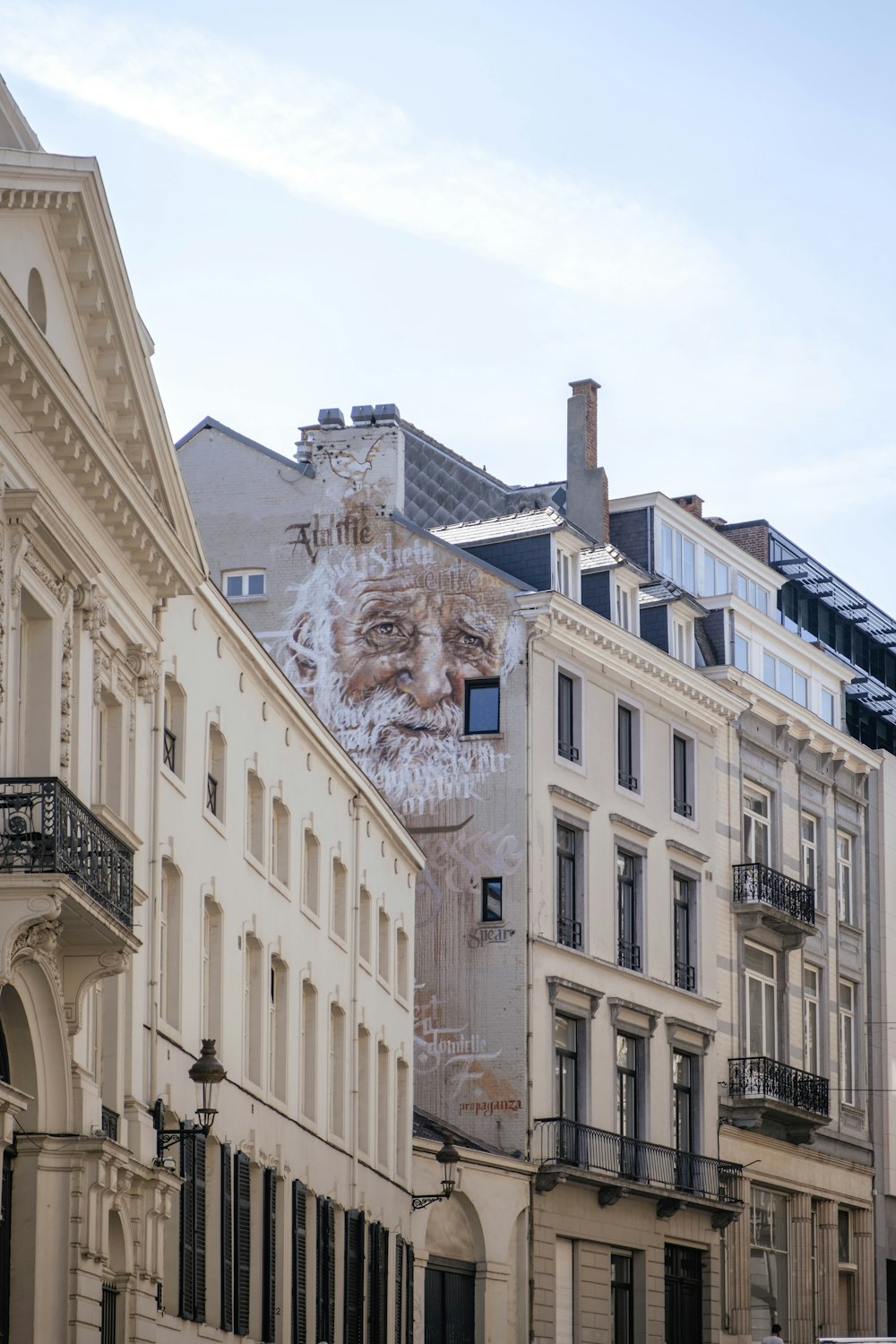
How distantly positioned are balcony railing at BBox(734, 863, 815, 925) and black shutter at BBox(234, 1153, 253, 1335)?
24895 millimetres

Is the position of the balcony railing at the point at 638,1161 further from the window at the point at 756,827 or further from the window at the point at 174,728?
the window at the point at 174,728

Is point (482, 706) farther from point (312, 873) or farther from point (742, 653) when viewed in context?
A: point (742, 653)

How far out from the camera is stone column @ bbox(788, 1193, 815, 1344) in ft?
185

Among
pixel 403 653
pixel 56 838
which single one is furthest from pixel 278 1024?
pixel 403 653

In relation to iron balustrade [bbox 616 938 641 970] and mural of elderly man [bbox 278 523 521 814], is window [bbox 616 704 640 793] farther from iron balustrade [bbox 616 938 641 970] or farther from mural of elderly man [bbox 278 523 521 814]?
mural of elderly man [bbox 278 523 521 814]

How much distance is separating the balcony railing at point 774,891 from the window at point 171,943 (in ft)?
89.2

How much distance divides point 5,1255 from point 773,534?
147 ft

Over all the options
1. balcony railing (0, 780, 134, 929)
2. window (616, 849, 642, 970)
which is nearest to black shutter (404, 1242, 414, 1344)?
window (616, 849, 642, 970)

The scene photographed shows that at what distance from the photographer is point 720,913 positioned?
55281 millimetres

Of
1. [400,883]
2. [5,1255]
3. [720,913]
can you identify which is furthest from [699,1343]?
[5,1255]

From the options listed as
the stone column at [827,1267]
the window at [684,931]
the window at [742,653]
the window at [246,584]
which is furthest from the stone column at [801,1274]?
the window at [246,584]

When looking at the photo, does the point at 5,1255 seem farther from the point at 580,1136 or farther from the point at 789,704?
the point at 789,704

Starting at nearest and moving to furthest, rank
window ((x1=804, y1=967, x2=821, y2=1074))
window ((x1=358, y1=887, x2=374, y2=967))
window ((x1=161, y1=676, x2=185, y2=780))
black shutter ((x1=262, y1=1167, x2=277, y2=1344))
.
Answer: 1. window ((x1=161, y1=676, x2=185, y2=780))
2. black shutter ((x1=262, y1=1167, x2=277, y2=1344))
3. window ((x1=358, y1=887, x2=374, y2=967))
4. window ((x1=804, y1=967, x2=821, y2=1074))

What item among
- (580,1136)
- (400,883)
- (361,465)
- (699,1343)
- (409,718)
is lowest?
(699,1343)
